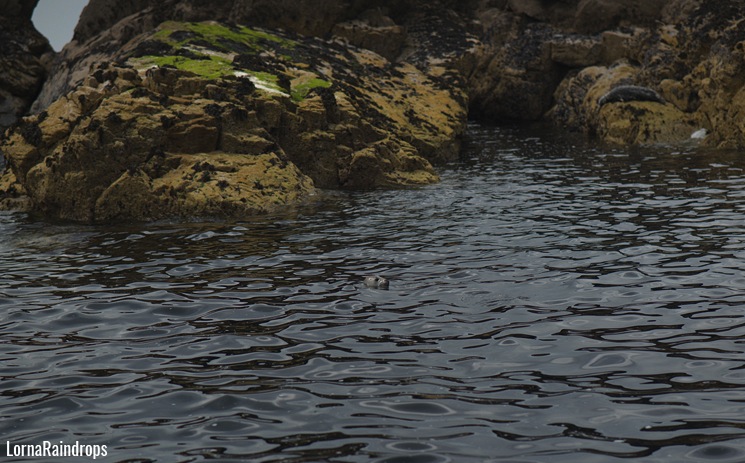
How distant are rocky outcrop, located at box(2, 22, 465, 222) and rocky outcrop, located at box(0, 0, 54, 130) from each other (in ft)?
55.9

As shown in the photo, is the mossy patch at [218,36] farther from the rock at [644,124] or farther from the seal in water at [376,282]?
the seal in water at [376,282]

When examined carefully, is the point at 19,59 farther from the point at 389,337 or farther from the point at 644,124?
the point at 389,337

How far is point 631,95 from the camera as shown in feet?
105

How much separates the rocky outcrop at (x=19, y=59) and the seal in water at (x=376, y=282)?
32.0m

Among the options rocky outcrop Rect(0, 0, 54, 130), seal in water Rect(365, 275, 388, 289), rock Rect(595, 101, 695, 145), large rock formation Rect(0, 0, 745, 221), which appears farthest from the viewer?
rocky outcrop Rect(0, 0, 54, 130)

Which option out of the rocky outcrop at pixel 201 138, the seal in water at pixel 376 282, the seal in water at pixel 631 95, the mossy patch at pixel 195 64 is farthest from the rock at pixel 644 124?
the seal in water at pixel 376 282

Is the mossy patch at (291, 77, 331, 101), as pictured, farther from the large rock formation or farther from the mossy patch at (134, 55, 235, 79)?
the mossy patch at (134, 55, 235, 79)

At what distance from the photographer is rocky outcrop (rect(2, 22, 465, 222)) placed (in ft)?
58.2

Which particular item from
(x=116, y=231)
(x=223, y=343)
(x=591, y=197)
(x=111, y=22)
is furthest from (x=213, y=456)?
(x=111, y=22)

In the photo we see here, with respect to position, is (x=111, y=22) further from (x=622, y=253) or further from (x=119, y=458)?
(x=119, y=458)

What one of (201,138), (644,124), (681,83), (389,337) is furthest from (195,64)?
(681,83)

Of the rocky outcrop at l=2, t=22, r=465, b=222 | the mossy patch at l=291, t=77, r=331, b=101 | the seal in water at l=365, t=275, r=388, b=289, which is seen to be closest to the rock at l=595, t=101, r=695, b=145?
the rocky outcrop at l=2, t=22, r=465, b=222

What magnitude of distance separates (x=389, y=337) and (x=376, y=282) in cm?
219

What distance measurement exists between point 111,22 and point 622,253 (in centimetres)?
3202
